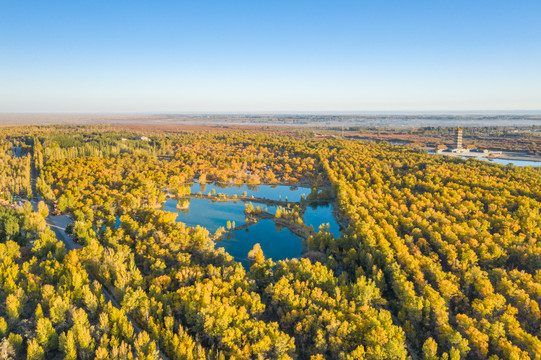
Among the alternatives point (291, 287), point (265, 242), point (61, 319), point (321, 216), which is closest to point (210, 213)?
point (265, 242)

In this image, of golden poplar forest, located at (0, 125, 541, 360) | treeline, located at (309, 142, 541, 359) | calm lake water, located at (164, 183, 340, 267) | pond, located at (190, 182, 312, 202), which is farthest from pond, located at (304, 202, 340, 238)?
pond, located at (190, 182, 312, 202)

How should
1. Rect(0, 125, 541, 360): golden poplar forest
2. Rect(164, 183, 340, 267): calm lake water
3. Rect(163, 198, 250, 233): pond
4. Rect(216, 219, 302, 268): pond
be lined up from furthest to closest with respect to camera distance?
Rect(163, 198, 250, 233): pond, Rect(164, 183, 340, 267): calm lake water, Rect(216, 219, 302, 268): pond, Rect(0, 125, 541, 360): golden poplar forest

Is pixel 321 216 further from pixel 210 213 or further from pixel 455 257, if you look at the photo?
pixel 455 257

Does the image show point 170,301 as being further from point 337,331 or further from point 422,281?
point 422,281

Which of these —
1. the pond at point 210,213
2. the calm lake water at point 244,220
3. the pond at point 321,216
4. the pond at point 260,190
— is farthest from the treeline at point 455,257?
the pond at point 210,213

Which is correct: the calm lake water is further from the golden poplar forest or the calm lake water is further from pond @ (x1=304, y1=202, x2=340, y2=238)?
the golden poplar forest

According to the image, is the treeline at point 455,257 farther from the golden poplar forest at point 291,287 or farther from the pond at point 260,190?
the pond at point 260,190
